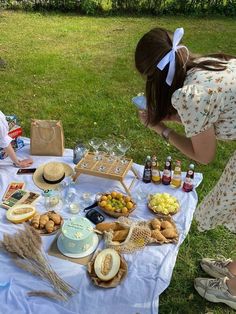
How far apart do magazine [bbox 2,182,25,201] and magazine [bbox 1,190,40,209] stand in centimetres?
4

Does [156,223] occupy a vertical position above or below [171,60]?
below

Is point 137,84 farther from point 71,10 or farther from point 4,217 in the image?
point 71,10

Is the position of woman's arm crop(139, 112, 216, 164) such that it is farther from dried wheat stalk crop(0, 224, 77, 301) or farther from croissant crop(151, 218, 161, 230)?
dried wheat stalk crop(0, 224, 77, 301)

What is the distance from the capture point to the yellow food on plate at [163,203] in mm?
3170

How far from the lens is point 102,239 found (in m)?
2.96

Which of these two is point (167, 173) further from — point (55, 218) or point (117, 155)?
point (55, 218)

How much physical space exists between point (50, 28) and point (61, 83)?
276cm

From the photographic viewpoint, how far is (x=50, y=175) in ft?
11.4

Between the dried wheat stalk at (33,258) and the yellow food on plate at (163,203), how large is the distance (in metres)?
0.96

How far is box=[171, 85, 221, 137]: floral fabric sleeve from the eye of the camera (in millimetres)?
1995

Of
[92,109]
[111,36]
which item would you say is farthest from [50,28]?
[92,109]

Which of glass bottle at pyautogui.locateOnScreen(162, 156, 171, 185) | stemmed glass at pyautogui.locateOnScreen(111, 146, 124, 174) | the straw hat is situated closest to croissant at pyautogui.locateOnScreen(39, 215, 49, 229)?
the straw hat

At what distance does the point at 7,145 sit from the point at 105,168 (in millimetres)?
909

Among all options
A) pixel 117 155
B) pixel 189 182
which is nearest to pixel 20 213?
pixel 117 155
